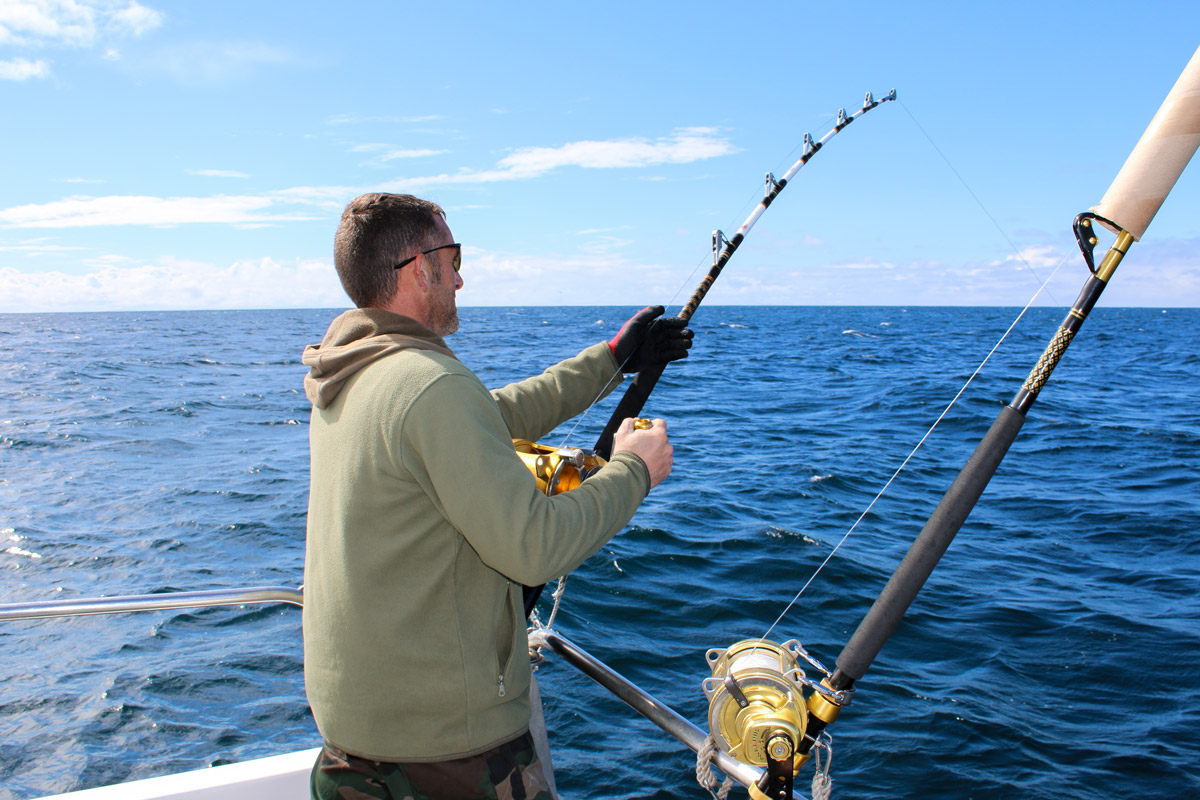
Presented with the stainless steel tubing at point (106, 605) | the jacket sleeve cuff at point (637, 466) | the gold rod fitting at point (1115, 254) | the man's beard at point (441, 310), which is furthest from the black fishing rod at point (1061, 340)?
the stainless steel tubing at point (106, 605)

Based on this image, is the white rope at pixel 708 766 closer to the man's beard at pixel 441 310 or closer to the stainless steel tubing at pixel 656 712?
the stainless steel tubing at pixel 656 712

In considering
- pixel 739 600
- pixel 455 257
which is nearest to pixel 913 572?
pixel 455 257

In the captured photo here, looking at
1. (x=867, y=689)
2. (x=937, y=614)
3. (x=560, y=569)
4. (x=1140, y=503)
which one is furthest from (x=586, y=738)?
(x=1140, y=503)

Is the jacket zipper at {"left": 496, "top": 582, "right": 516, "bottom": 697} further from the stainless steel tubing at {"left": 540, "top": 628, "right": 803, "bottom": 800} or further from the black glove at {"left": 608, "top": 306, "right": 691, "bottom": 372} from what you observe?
the black glove at {"left": 608, "top": 306, "right": 691, "bottom": 372}

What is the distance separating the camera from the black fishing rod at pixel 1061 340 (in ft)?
5.42

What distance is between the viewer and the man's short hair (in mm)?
1612

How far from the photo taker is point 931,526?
1.94 metres

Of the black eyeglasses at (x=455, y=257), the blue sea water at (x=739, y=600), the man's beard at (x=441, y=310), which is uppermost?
the black eyeglasses at (x=455, y=257)

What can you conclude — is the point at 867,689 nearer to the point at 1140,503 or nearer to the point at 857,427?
the point at 1140,503

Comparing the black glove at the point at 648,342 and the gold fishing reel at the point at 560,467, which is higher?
the black glove at the point at 648,342

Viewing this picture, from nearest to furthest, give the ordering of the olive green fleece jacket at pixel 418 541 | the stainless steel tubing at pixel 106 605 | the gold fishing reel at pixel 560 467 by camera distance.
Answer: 1. the olive green fleece jacket at pixel 418 541
2. the gold fishing reel at pixel 560 467
3. the stainless steel tubing at pixel 106 605

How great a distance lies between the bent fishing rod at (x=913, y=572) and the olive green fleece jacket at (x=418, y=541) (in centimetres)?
52

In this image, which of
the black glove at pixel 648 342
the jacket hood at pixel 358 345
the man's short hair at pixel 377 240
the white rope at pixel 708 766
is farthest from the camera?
the black glove at pixel 648 342

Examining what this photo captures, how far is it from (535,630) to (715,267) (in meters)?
1.46
